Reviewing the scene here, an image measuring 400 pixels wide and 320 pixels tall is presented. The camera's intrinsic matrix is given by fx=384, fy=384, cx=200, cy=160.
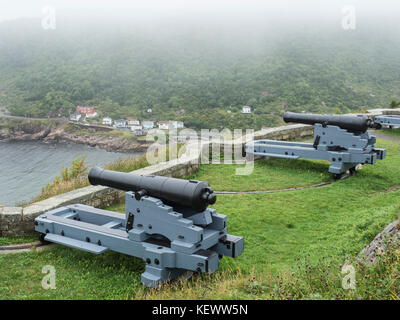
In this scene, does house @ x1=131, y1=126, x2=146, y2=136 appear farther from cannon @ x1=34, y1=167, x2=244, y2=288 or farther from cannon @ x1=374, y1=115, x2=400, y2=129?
cannon @ x1=34, y1=167, x2=244, y2=288

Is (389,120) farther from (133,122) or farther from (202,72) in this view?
(202,72)

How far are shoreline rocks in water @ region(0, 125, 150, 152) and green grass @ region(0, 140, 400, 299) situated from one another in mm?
32070

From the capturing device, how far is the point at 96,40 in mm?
75812

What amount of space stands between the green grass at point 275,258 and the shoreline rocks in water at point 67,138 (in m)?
32.1

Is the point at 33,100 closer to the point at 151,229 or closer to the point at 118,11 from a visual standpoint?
the point at 118,11

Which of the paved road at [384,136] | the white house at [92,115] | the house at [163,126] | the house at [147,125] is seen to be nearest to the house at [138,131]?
the house at [147,125]

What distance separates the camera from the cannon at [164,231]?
3439mm

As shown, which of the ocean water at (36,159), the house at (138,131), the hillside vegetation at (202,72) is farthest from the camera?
the house at (138,131)

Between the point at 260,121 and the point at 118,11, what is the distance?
83088mm

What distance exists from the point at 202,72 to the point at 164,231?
158ft

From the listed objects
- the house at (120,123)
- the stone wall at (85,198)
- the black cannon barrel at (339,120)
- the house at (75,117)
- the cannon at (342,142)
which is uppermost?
the black cannon barrel at (339,120)

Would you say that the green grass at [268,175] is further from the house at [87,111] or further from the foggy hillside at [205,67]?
the house at [87,111]

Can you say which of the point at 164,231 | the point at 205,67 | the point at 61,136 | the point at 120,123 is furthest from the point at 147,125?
the point at 164,231
